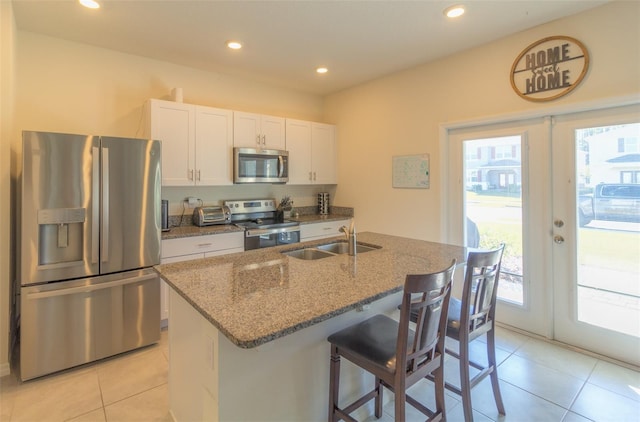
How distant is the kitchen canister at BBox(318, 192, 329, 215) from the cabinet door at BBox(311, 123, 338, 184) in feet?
0.86

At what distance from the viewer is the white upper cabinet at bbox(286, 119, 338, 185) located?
425 cm

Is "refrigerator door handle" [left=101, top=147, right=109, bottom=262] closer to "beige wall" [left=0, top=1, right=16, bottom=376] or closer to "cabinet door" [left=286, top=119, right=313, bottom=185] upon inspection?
"beige wall" [left=0, top=1, right=16, bottom=376]

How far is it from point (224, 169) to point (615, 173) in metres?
3.58

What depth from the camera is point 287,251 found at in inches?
91.6

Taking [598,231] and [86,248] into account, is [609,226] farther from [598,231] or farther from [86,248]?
[86,248]

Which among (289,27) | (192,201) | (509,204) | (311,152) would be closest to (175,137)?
(192,201)

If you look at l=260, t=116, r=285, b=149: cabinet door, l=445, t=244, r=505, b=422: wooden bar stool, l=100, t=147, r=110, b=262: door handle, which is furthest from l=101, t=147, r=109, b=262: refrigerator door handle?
l=445, t=244, r=505, b=422: wooden bar stool

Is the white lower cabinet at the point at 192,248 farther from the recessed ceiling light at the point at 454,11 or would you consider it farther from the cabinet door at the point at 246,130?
the recessed ceiling light at the point at 454,11

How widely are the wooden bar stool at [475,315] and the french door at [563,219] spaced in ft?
4.27

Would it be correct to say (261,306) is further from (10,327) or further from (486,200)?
(486,200)

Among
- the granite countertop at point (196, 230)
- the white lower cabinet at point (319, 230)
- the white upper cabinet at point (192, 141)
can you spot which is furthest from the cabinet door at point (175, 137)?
the white lower cabinet at point (319, 230)

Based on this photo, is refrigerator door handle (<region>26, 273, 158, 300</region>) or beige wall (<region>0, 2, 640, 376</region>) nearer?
refrigerator door handle (<region>26, 273, 158, 300</region>)

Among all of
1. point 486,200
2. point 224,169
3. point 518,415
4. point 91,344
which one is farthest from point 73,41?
point 518,415

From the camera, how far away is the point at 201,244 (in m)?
3.21
